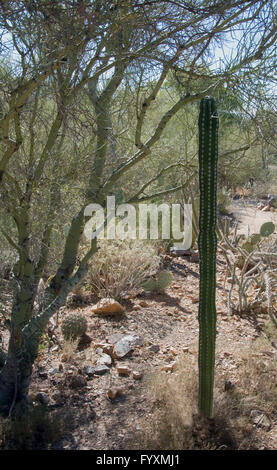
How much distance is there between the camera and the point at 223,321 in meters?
5.62

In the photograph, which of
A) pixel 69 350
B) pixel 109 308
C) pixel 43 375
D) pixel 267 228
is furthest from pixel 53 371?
pixel 267 228

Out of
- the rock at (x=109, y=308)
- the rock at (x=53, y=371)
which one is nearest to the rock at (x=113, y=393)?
the rock at (x=53, y=371)

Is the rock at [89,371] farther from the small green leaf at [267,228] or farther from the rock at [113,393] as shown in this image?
the small green leaf at [267,228]

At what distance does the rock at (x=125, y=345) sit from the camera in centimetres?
466

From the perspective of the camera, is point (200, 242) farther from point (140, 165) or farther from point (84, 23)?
point (140, 165)

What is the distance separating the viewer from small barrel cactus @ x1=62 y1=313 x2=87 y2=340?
4.84 meters

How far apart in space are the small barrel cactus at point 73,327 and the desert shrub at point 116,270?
1.20 metres

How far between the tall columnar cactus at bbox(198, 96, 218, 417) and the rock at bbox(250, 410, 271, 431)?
1.40ft

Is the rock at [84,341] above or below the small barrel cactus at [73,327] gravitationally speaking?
below

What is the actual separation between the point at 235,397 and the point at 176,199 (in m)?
6.48

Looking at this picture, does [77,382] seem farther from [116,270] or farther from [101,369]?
[116,270]

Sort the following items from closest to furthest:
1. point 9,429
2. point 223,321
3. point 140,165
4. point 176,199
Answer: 1. point 9,429
2. point 223,321
3. point 140,165
4. point 176,199
